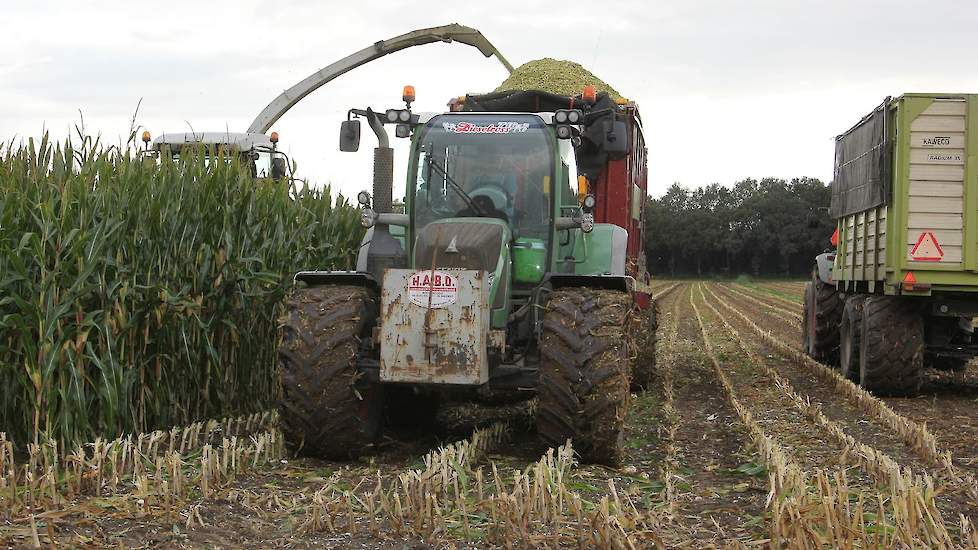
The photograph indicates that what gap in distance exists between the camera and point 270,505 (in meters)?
5.42

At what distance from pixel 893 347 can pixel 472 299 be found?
614cm

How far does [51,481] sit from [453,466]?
204cm

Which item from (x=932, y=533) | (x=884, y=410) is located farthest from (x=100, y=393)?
(x=884, y=410)

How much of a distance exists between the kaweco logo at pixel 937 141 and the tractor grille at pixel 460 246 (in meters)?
5.57

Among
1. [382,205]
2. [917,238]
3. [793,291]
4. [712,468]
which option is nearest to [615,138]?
[382,205]

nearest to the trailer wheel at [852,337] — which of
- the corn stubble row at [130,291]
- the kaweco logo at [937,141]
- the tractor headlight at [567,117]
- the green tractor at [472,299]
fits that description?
the kaweco logo at [937,141]

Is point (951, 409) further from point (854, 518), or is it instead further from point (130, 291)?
point (130, 291)

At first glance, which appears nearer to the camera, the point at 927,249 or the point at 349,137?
A: the point at 349,137

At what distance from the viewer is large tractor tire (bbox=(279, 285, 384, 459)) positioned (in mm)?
6609

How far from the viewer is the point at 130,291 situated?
7031 mm

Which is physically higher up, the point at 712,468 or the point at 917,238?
the point at 917,238

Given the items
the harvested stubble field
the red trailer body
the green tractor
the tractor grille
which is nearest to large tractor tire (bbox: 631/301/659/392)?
the red trailer body

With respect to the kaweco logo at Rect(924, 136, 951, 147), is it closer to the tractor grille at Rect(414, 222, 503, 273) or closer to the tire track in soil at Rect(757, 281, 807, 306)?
the tractor grille at Rect(414, 222, 503, 273)

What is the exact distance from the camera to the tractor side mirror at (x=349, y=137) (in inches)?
310
